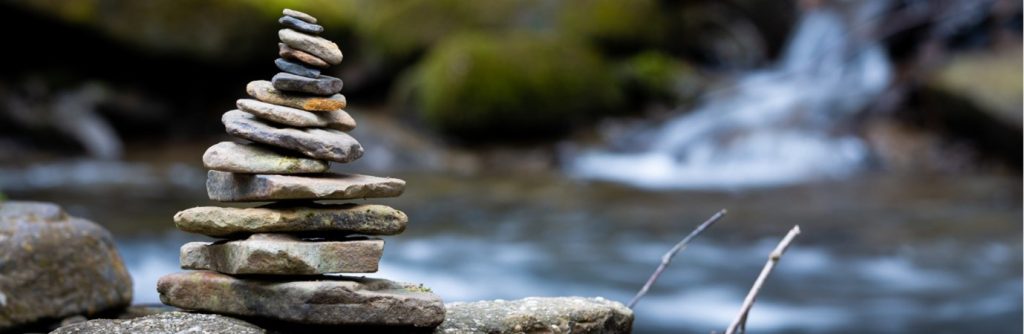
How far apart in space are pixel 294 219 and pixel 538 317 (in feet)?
2.87

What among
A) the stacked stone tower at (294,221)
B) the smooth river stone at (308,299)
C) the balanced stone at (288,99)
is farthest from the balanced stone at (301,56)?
the smooth river stone at (308,299)

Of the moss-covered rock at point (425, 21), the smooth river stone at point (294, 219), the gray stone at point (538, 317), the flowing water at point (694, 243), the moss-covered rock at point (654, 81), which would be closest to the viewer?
the smooth river stone at point (294, 219)

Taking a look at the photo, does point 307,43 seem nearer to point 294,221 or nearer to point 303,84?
point 303,84

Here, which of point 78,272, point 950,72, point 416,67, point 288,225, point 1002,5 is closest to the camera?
point 288,225

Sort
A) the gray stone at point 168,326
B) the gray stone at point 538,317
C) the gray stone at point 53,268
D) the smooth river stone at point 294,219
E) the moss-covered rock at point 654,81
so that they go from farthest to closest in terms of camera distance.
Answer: the moss-covered rock at point 654,81 → the gray stone at point 53,268 → the gray stone at point 538,317 → the smooth river stone at point 294,219 → the gray stone at point 168,326

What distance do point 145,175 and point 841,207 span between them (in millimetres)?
8377

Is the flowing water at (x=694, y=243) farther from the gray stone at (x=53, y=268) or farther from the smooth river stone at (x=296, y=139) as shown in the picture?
the smooth river stone at (x=296, y=139)

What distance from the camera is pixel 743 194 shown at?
12.4 metres

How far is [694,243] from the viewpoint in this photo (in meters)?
9.80

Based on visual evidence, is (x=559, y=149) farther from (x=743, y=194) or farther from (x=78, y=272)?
(x=78, y=272)

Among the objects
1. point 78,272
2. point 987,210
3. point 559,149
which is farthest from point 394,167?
point 78,272

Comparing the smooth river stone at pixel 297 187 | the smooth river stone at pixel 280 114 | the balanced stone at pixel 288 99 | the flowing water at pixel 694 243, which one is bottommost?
the smooth river stone at pixel 297 187

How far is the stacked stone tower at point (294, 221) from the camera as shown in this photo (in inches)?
122

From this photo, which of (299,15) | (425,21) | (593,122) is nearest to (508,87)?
(593,122)
